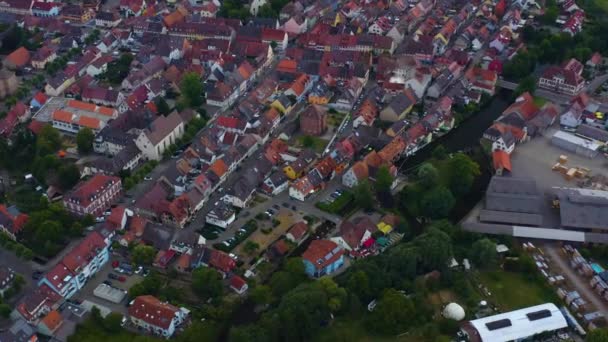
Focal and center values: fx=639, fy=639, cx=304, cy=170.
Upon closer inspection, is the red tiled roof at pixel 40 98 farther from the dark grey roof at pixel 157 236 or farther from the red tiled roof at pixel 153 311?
Result: the red tiled roof at pixel 153 311

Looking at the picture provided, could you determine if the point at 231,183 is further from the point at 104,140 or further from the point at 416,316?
the point at 416,316

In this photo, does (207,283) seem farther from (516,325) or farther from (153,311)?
(516,325)

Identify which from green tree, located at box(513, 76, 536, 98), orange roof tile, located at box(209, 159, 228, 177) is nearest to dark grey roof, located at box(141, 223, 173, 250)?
orange roof tile, located at box(209, 159, 228, 177)

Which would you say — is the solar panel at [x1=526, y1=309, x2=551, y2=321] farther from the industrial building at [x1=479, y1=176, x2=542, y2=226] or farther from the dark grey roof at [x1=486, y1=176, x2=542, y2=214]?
the dark grey roof at [x1=486, y1=176, x2=542, y2=214]

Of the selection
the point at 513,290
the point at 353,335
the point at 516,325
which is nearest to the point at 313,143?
the point at 353,335

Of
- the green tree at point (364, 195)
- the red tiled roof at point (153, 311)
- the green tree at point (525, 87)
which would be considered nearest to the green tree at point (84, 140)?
the red tiled roof at point (153, 311)

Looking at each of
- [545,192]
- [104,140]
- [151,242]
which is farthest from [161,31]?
[545,192]

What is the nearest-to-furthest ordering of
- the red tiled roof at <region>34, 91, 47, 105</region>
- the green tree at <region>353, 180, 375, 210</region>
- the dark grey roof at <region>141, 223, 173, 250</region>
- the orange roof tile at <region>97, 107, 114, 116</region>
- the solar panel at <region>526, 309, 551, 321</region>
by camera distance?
the solar panel at <region>526, 309, 551, 321</region>
the dark grey roof at <region>141, 223, 173, 250</region>
the green tree at <region>353, 180, 375, 210</region>
the orange roof tile at <region>97, 107, 114, 116</region>
the red tiled roof at <region>34, 91, 47, 105</region>
